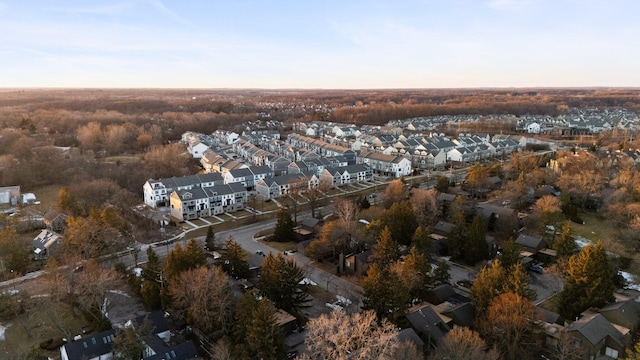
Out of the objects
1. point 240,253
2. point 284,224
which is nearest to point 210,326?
point 240,253

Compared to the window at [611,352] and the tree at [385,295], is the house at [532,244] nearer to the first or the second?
the window at [611,352]

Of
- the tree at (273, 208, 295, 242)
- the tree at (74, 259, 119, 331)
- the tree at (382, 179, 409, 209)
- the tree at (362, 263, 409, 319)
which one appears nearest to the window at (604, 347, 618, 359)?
the tree at (362, 263, 409, 319)

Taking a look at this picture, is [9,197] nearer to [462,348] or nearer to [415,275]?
[415,275]

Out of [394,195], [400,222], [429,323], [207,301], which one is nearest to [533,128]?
[394,195]

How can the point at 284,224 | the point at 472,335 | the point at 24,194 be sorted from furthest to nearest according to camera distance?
the point at 24,194
the point at 284,224
the point at 472,335

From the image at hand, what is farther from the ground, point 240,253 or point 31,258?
point 240,253

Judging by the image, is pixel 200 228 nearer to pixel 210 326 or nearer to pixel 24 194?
pixel 210 326

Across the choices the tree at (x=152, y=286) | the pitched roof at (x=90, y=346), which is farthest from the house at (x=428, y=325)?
the pitched roof at (x=90, y=346)

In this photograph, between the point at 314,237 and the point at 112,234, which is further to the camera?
the point at 314,237
